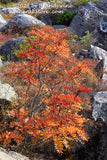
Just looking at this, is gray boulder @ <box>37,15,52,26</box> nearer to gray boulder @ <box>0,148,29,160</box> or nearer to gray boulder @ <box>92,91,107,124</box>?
gray boulder @ <box>92,91,107,124</box>

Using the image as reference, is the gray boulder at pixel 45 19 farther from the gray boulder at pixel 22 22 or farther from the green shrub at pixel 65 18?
the gray boulder at pixel 22 22

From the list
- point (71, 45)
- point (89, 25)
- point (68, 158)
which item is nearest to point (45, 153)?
point (68, 158)

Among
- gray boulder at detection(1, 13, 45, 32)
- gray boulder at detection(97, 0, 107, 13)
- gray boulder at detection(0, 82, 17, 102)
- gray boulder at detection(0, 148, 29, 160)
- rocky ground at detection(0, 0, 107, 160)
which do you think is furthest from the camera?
gray boulder at detection(97, 0, 107, 13)

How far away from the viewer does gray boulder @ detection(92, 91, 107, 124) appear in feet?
13.0

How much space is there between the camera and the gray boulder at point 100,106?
13.0 ft

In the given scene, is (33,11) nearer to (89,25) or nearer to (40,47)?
(89,25)

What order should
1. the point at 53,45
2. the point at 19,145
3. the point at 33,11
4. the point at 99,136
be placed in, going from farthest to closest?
the point at 33,11 → the point at 99,136 → the point at 19,145 → the point at 53,45

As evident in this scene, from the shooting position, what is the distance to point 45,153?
3.27 metres

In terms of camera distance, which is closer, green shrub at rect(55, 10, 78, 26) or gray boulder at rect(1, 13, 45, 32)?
gray boulder at rect(1, 13, 45, 32)

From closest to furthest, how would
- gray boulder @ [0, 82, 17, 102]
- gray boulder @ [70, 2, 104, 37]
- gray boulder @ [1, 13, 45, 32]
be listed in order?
gray boulder @ [0, 82, 17, 102] → gray boulder @ [1, 13, 45, 32] → gray boulder @ [70, 2, 104, 37]

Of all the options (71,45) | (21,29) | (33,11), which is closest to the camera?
(71,45)

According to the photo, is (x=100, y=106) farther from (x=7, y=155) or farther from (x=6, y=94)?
(x=7, y=155)

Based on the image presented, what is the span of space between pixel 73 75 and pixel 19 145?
1.93 metres

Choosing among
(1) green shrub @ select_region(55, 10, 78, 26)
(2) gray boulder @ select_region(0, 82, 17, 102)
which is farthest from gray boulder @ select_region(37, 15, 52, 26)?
(2) gray boulder @ select_region(0, 82, 17, 102)
